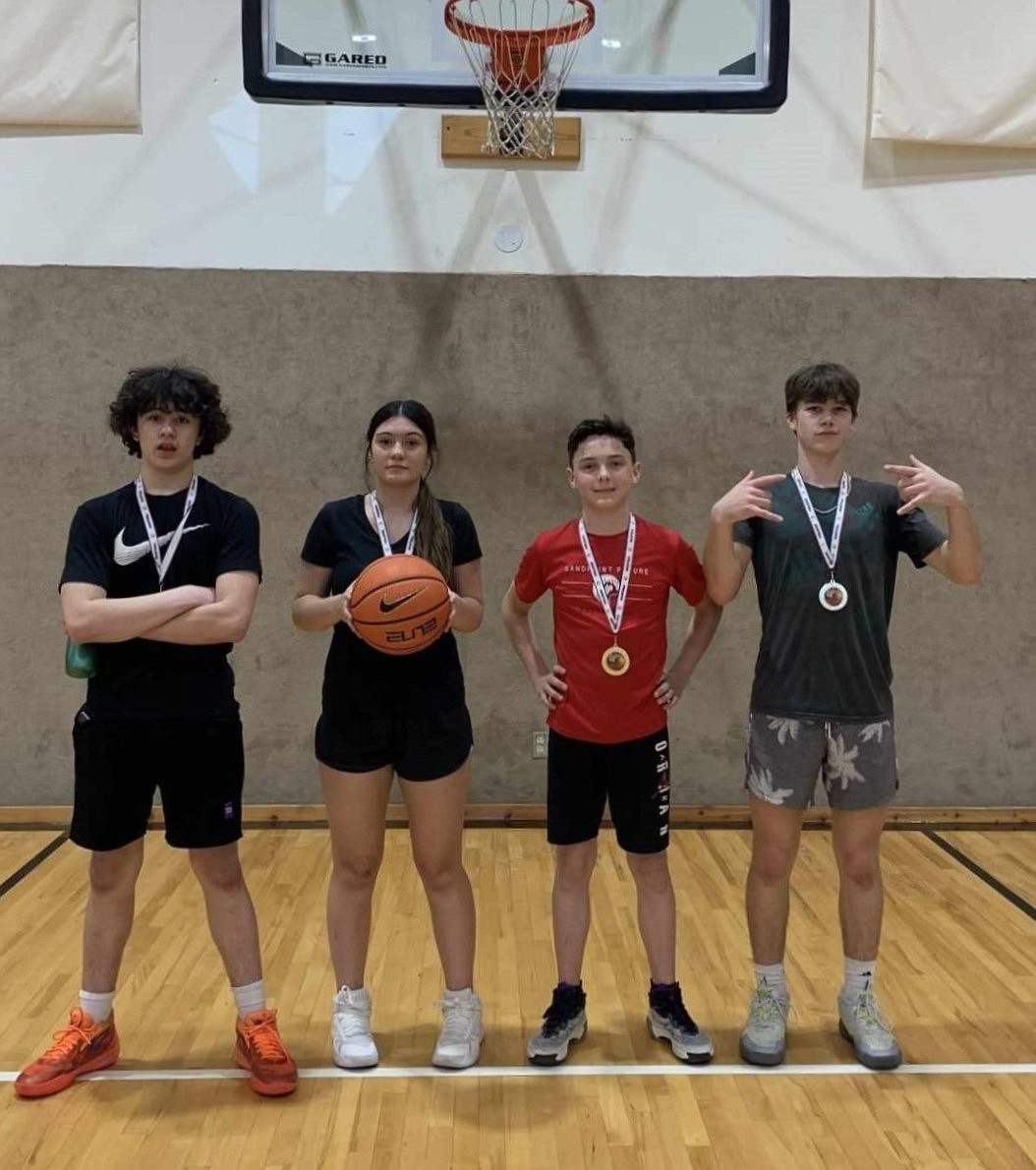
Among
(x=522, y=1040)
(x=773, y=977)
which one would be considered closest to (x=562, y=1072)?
(x=522, y=1040)

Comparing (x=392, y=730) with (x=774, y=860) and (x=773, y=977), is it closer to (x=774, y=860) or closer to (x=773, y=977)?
(x=774, y=860)

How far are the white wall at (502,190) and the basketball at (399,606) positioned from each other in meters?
3.07

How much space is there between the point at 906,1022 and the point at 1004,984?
507mm

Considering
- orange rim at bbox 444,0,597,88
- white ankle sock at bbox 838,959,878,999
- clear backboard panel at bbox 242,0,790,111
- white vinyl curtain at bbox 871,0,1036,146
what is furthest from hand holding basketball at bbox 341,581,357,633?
white vinyl curtain at bbox 871,0,1036,146

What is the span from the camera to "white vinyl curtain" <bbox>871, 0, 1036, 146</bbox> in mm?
5113

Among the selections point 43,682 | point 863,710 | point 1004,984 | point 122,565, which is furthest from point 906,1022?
point 43,682

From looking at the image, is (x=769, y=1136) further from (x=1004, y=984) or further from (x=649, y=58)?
(x=649, y=58)

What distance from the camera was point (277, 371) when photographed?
5.22 metres

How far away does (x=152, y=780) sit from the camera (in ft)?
8.65

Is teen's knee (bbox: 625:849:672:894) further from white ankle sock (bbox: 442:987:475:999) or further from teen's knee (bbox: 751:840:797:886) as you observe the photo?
white ankle sock (bbox: 442:987:475:999)

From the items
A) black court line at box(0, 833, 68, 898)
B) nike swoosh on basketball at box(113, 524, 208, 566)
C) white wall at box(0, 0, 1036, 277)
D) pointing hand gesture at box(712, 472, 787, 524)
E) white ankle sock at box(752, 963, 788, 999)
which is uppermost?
white wall at box(0, 0, 1036, 277)

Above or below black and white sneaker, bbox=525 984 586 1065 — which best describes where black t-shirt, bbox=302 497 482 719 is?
above

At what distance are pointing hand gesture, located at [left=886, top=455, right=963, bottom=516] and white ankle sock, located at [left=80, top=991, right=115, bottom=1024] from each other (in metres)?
2.48

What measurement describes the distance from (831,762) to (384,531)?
1358 millimetres
